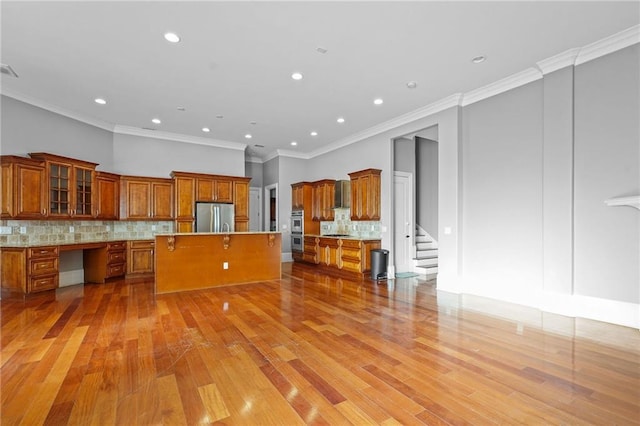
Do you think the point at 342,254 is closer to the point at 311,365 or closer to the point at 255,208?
the point at 255,208

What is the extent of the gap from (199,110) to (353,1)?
4.02 metres

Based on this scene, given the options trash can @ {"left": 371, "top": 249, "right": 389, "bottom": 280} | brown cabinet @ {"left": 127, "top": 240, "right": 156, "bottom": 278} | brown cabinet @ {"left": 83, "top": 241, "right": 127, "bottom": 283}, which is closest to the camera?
brown cabinet @ {"left": 83, "top": 241, "right": 127, "bottom": 283}

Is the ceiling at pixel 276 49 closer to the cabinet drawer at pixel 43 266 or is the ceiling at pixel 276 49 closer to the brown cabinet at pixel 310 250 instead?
the cabinet drawer at pixel 43 266

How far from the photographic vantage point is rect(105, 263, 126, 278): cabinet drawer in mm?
6258

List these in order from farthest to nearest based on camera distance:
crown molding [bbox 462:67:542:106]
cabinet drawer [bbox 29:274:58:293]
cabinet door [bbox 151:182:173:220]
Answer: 1. cabinet door [bbox 151:182:173:220]
2. cabinet drawer [bbox 29:274:58:293]
3. crown molding [bbox 462:67:542:106]

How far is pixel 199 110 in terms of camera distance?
603cm

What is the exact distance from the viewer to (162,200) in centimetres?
726

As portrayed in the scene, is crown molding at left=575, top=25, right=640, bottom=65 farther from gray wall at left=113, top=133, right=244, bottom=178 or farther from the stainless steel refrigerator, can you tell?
gray wall at left=113, top=133, right=244, bottom=178

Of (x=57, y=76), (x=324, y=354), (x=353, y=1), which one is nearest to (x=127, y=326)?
(x=324, y=354)

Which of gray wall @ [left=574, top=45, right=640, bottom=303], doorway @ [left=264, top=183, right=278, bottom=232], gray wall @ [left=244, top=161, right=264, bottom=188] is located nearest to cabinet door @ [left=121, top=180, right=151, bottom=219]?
doorway @ [left=264, top=183, right=278, bottom=232]

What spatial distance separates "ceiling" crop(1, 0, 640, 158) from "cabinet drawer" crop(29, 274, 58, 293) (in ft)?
10.1

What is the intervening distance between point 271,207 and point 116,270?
4.67 metres

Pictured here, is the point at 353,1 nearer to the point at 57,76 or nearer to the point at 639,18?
the point at 639,18

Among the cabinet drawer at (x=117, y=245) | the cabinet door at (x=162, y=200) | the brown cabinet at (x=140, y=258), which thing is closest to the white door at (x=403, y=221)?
the cabinet door at (x=162, y=200)
